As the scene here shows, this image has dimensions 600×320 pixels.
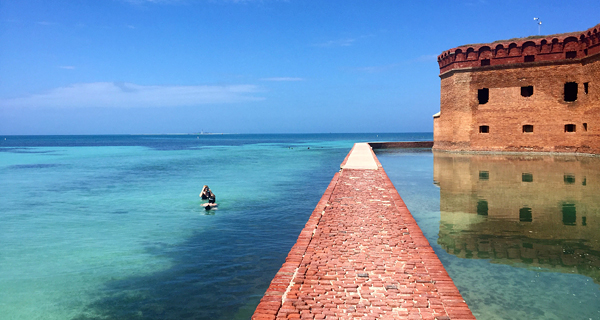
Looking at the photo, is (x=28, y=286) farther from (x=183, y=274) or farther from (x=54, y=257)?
(x=183, y=274)

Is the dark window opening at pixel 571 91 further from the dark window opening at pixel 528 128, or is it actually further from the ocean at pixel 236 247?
the ocean at pixel 236 247

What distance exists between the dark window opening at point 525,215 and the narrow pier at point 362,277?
3.53m

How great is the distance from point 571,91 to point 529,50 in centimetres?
429

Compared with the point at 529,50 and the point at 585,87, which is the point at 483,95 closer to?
the point at 529,50

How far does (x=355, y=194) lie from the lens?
10016mm

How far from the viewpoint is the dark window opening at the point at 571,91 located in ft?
87.0

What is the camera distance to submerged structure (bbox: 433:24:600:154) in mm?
24453

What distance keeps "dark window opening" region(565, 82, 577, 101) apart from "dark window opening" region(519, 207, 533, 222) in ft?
70.4

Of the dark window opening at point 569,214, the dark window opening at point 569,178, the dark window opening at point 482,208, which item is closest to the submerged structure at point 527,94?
the dark window opening at point 569,178

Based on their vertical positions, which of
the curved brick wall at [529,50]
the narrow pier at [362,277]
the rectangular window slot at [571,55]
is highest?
the curved brick wall at [529,50]

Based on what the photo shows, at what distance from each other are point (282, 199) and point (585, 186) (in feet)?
34.2

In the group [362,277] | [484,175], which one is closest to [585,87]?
[484,175]

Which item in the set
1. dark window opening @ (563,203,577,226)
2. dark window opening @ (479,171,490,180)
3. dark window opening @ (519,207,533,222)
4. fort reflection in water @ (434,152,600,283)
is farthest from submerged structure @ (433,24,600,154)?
dark window opening @ (519,207,533,222)

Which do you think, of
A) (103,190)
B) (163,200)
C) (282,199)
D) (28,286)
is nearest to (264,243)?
(28,286)
